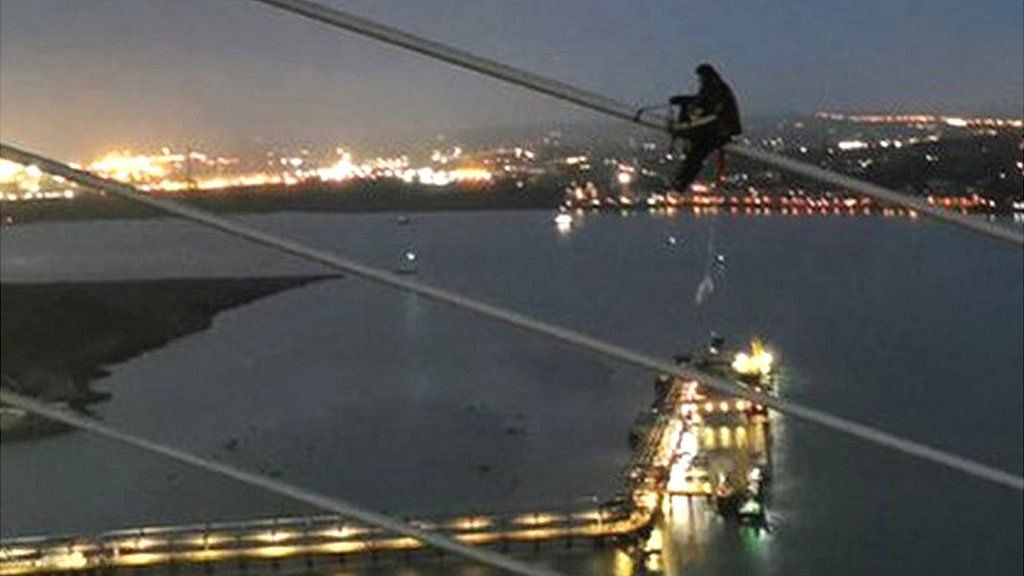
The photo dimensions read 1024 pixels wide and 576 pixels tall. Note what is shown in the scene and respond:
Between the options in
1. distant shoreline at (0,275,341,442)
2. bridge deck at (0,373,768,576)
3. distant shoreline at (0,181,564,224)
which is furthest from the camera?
distant shoreline at (0,181,564,224)

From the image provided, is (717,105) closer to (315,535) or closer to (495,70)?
(495,70)

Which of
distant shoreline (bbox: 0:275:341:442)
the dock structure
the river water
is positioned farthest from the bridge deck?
distant shoreline (bbox: 0:275:341:442)

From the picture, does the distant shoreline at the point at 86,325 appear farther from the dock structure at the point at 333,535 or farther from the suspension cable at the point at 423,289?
the suspension cable at the point at 423,289

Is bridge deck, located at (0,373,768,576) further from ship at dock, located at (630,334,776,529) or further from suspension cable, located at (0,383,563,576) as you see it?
suspension cable, located at (0,383,563,576)

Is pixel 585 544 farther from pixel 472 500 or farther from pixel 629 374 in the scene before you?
pixel 629 374

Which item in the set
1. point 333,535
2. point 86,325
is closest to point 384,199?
point 86,325

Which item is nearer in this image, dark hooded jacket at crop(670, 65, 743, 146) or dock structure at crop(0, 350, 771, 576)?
dark hooded jacket at crop(670, 65, 743, 146)

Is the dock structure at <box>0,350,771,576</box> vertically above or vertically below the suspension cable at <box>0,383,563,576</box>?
above
